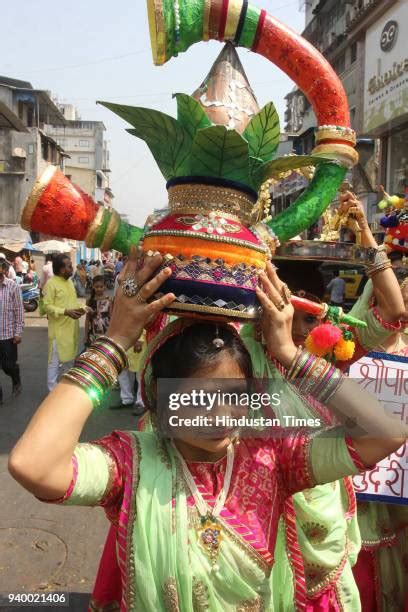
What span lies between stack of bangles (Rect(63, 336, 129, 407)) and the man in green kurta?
17.2 ft

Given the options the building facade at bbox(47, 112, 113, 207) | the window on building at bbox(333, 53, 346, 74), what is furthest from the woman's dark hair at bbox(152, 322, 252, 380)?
the building facade at bbox(47, 112, 113, 207)

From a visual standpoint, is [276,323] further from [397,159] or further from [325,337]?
[397,159]

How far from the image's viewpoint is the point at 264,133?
4.53 feet

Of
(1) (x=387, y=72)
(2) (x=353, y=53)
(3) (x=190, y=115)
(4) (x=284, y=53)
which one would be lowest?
(3) (x=190, y=115)

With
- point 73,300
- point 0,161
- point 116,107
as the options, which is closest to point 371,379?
point 116,107

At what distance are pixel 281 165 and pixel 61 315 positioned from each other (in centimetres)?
534

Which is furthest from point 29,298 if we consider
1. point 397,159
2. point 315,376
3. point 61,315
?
point 315,376

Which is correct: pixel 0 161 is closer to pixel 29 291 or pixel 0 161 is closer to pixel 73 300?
pixel 29 291

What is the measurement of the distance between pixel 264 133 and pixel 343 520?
1.33 m

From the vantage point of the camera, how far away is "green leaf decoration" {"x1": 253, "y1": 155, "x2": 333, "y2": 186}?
1.34m

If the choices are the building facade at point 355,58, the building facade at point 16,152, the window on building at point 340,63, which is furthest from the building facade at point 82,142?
the window on building at point 340,63

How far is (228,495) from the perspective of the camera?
55.7 inches

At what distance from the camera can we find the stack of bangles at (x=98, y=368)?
1.23 m

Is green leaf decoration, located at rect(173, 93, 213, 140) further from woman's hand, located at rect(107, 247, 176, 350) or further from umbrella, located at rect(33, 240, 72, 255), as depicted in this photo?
umbrella, located at rect(33, 240, 72, 255)
